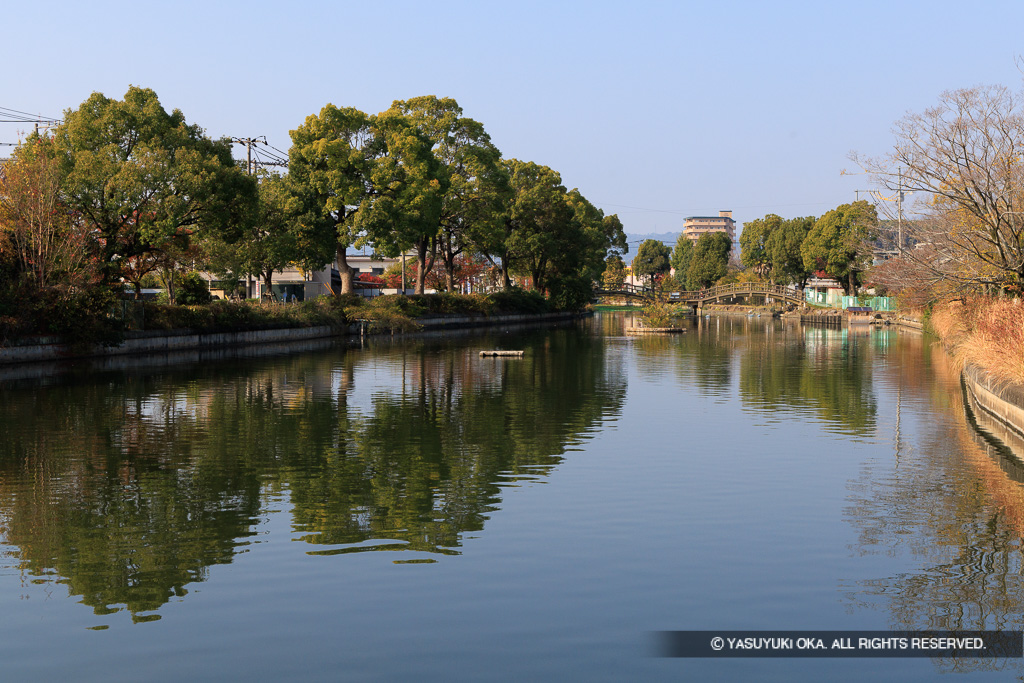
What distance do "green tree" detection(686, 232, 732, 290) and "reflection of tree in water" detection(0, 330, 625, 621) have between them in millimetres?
158529

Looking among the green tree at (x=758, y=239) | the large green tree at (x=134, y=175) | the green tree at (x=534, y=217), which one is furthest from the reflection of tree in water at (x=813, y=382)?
the green tree at (x=758, y=239)

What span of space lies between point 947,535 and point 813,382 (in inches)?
917

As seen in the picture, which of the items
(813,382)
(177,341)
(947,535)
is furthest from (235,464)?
(177,341)

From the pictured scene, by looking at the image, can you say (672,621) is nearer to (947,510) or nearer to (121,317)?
(947,510)

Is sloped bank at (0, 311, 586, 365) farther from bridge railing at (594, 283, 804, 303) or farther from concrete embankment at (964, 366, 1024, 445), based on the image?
bridge railing at (594, 283, 804, 303)

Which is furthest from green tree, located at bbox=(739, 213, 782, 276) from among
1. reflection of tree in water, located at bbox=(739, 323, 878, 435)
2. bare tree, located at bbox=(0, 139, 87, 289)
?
bare tree, located at bbox=(0, 139, 87, 289)

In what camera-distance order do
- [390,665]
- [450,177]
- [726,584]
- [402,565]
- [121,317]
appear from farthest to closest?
[450,177] < [121,317] < [402,565] < [726,584] < [390,665]

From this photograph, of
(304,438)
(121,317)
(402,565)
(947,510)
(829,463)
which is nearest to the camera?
(402,565)

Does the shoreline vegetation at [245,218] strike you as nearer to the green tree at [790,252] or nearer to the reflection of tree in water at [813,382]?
the reflection of tree in water at [813,382]

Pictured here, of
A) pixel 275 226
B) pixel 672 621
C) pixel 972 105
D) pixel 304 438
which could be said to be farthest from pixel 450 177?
pixel 672 621

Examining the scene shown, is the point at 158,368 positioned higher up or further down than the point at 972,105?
further down

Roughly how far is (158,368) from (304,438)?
20164mm

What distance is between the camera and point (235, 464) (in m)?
17.8

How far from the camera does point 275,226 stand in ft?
211
